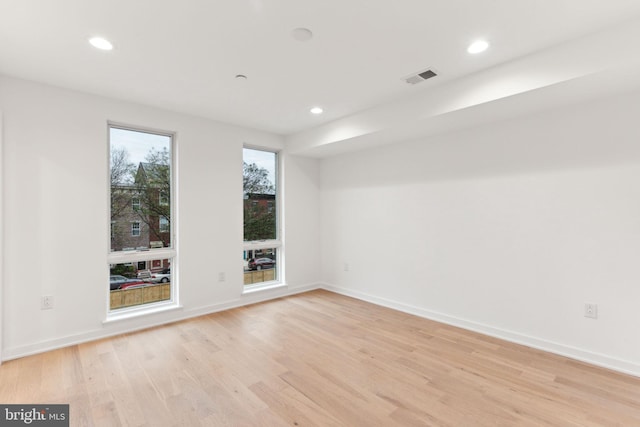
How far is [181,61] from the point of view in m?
2.54

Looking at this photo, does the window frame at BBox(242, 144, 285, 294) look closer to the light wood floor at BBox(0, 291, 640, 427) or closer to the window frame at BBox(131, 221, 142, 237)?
the light wood floor at BBox(0, 291, 640, 427)

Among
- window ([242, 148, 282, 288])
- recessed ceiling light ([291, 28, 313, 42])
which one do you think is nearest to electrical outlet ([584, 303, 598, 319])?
recessed ceiling light ([291, 28, 313, 42])

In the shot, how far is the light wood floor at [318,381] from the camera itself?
1.94 metres

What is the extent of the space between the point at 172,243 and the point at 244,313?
4.31 feet

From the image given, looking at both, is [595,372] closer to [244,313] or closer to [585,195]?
[585,195]

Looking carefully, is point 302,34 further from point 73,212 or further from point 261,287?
point 261,287

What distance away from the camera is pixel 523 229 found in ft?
9.91

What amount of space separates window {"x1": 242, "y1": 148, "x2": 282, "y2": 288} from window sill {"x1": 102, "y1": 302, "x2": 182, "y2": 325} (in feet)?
3.64

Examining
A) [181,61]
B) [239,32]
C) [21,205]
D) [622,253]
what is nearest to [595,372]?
[622,253]

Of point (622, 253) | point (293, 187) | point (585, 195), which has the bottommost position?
point (622, 253)

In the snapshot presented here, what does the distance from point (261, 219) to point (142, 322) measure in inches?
81.8

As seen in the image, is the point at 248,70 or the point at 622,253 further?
the point at 248,70

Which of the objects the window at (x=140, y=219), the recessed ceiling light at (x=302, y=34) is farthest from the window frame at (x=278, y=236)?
the recessed ceiling light at (x=302, y=34)

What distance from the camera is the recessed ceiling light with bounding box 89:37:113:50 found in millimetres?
2213
